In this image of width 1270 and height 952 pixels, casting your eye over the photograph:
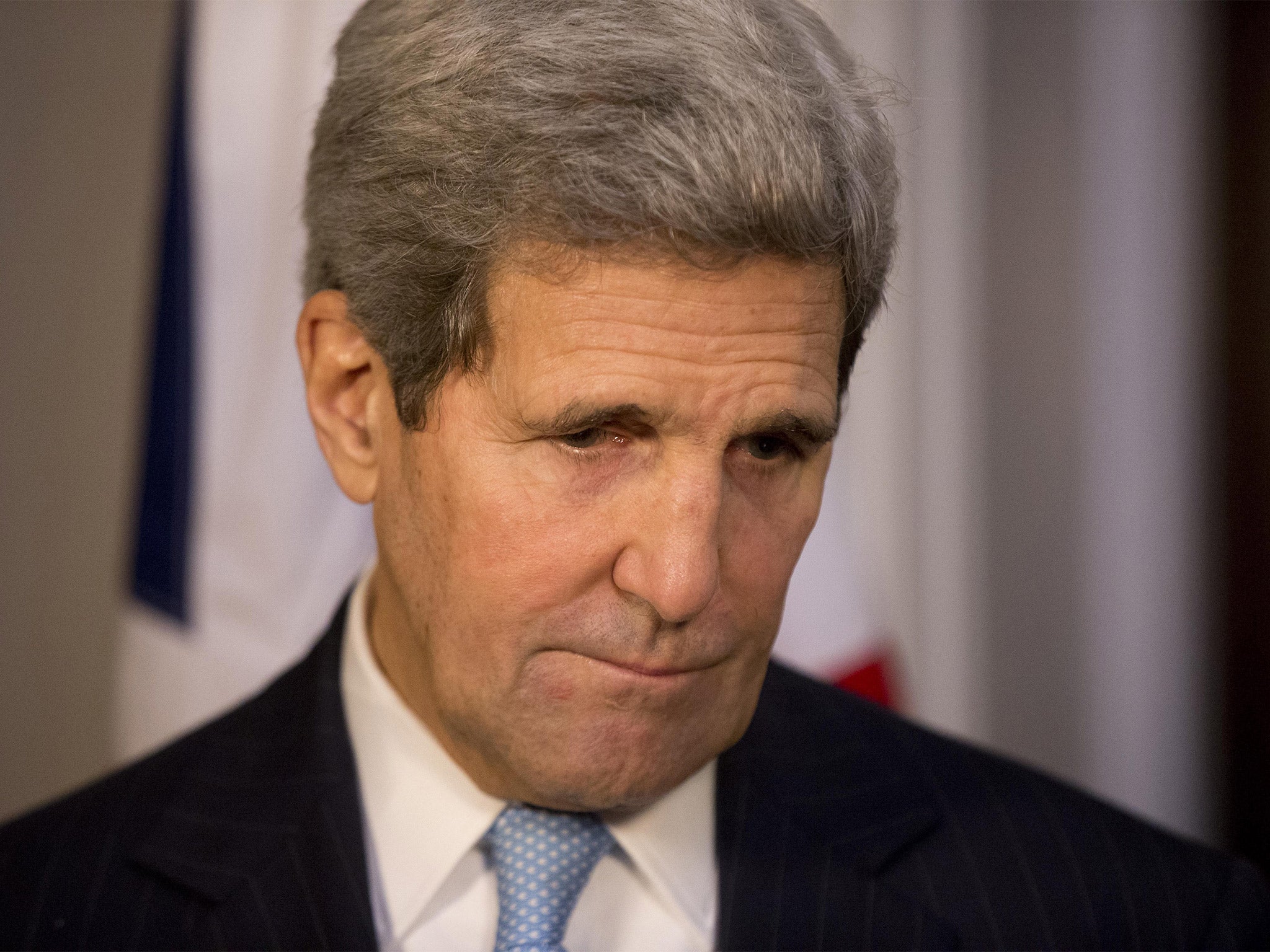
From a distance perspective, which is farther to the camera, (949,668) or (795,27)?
(949,668)

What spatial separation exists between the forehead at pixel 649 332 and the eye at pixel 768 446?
60 mm

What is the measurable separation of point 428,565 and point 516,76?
0.45 metres

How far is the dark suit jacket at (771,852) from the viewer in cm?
128

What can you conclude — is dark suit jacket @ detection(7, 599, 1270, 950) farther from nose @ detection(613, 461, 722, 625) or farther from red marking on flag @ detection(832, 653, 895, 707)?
red marking on flag @ detection(832, 653, 895, 707)

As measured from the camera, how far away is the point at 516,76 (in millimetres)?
1071

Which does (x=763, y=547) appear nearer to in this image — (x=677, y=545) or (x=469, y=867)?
(x=677, y=545)

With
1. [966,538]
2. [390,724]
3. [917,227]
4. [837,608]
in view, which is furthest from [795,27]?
[966,538]

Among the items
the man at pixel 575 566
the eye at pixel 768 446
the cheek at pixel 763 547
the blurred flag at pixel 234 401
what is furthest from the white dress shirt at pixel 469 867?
the blurred flag at pixel 234 401

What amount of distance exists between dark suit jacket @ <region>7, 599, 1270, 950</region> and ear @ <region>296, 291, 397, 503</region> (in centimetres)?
28

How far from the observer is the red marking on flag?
2369 millimetres

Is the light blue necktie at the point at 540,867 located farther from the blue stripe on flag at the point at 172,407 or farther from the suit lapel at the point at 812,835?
the blue stripe on flag at the point at 172,407

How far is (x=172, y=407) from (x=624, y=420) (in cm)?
139

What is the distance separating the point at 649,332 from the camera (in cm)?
105

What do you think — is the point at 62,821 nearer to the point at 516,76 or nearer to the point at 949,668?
the point at 516,76
